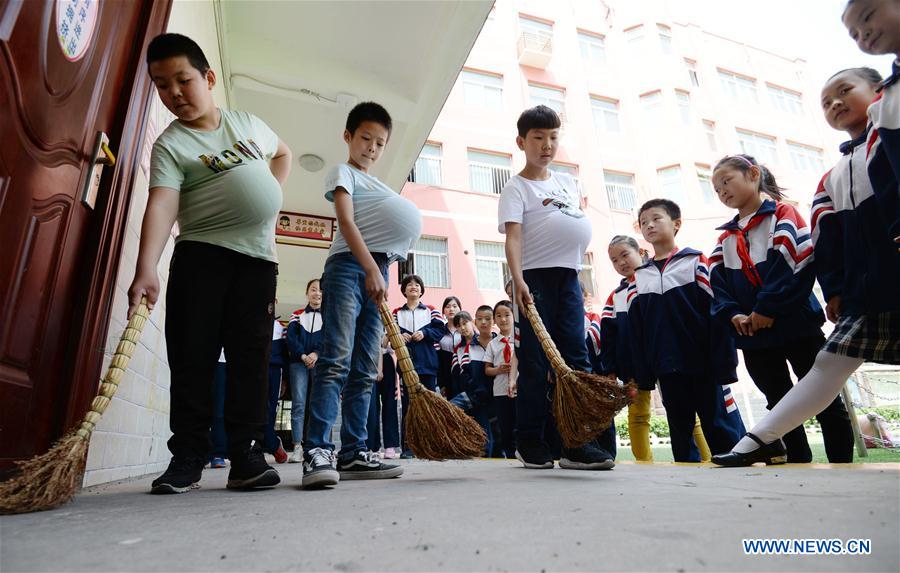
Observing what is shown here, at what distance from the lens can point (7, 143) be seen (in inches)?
53.1

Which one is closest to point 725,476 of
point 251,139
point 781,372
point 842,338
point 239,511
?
point 842,338

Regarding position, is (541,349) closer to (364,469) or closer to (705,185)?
(364,469)

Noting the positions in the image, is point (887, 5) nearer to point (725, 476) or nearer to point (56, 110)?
point (725, 476)

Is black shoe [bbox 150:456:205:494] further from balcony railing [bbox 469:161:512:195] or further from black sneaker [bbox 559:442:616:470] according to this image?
balcony railing [bbox 469:161:512:195]

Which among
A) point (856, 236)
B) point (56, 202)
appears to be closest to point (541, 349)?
point (856, 236)

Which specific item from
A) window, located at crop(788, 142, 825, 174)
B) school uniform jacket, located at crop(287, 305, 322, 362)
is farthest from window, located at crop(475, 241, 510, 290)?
window, located at crop(788, 142, 825, 174)

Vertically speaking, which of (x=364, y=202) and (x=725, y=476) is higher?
(x=364, y=202)

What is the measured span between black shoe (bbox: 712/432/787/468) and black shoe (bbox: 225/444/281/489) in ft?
5.52

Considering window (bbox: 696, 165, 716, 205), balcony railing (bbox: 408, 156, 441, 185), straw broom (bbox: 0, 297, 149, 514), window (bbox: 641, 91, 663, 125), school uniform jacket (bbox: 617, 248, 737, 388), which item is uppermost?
window (bbox: 641, 91, 663, 125)

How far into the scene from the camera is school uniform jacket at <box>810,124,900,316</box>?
161 centimetres

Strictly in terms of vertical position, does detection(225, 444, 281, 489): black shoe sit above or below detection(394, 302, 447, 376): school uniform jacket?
below

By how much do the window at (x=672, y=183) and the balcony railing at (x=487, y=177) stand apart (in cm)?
572

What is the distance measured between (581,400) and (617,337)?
1799mm

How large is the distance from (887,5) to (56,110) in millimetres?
2557
